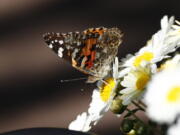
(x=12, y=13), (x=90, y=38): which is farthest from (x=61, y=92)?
(x=90, y=38)

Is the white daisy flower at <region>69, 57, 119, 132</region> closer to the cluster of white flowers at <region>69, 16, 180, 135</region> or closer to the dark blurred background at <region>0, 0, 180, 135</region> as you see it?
the cluster of white flowers at <region>69, 16, 180, 135</region>

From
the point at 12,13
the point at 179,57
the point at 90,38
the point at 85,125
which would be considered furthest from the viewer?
the point at 12,13

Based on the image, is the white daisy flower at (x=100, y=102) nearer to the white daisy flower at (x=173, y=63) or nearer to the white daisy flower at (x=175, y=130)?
the white daisy flower at (x=173, y=63)

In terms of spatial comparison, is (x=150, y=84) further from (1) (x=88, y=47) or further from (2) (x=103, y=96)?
(1) (x=88, y=47)

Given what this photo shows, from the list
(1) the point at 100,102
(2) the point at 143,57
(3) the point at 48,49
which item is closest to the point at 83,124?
(1) the point at 100,102

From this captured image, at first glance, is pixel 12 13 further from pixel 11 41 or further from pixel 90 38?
pixel 90 38

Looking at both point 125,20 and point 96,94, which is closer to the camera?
point 96,94

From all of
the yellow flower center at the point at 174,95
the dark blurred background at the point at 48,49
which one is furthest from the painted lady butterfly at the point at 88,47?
the dark blurred background at the point at 48,49
